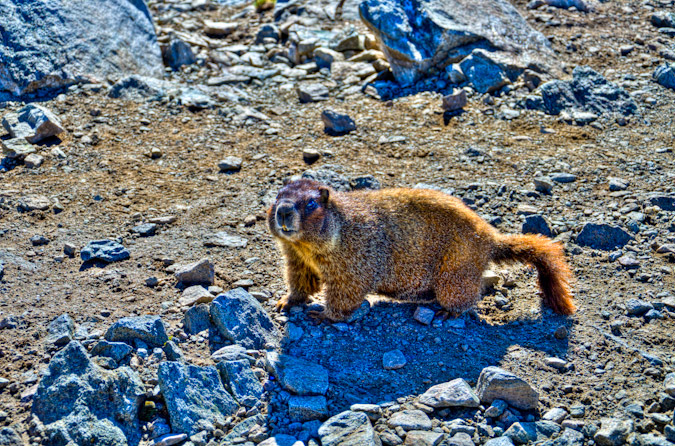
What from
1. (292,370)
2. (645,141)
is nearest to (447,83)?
(645,141)

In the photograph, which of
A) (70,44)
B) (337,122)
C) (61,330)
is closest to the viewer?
(61,330)

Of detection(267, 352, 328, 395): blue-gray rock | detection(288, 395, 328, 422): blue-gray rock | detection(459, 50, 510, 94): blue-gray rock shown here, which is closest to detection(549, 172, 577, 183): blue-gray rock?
detection(459, 50, 510, 94): blue-gray rock

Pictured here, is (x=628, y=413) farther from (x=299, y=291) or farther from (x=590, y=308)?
(x=299, y=291)

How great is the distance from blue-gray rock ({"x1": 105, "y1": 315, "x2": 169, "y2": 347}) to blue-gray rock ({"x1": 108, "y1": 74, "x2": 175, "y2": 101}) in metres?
6.52

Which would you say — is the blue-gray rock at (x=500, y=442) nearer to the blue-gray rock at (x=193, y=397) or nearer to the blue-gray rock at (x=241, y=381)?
the blue-gray rock at (x=241, y=381)

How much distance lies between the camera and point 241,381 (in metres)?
5.94

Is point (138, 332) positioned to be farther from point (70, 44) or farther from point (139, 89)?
point (70, 44)

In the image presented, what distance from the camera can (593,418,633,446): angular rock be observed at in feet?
17.3

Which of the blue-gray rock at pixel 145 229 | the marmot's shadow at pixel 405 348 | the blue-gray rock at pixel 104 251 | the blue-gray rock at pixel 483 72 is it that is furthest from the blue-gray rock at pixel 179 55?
the marmot's shadow at pixel 405 348

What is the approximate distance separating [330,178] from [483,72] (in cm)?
408

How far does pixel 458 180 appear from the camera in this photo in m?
9.66

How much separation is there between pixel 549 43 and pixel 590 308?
7486mm

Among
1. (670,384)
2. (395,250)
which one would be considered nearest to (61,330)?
(395,250)

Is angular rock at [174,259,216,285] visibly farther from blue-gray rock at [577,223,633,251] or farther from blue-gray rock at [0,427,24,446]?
blue-gray rock at [577,223,633,251]
